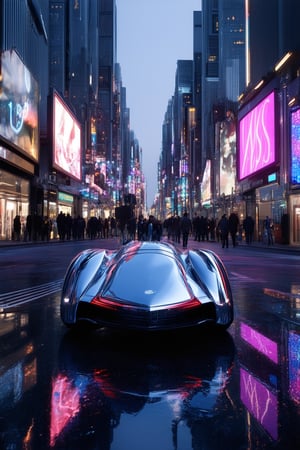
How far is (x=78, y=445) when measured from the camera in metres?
2.62

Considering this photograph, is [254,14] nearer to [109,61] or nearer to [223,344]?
[223,344]

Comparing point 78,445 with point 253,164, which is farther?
point 253,164

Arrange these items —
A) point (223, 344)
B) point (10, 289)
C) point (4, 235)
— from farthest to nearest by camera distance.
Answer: point (4, 235) < point (10, 289) < point (223, 344)

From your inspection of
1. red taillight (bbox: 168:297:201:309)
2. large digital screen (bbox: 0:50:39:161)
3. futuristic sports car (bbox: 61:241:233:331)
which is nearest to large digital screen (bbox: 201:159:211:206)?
large digital screen (bbox: 0:50:39:161)

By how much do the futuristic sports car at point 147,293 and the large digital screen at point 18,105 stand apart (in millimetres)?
25101

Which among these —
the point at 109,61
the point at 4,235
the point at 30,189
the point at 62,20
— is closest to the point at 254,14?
the point at 30,189

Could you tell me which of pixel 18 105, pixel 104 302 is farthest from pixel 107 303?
pixel 18 105

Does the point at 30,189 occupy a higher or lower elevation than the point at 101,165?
lower

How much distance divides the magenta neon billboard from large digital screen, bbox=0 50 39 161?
→ 17.3m

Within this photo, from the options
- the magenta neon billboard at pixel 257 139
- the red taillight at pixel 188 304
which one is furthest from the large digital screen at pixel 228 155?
the red taillight at pixel 188 304

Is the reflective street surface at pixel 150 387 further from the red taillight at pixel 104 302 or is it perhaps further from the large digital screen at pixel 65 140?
the large digital screen at pixel 65 140

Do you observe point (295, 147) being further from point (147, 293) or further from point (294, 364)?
point (294, 364)

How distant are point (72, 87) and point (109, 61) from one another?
6872cm

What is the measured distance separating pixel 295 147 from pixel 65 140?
80.7 feet
